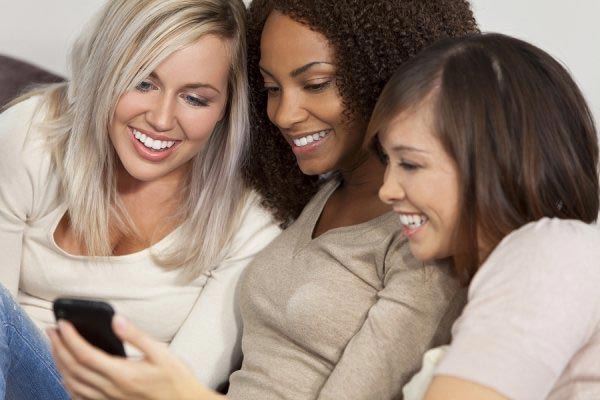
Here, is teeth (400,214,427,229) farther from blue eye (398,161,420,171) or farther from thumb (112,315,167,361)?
thumb (112,315,167,361)

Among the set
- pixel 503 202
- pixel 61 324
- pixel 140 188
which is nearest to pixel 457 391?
pixel 503 202

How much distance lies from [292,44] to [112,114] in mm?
375

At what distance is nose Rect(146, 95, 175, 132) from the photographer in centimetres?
160

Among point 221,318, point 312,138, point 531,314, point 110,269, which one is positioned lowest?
point 221,318

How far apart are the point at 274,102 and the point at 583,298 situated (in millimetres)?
736

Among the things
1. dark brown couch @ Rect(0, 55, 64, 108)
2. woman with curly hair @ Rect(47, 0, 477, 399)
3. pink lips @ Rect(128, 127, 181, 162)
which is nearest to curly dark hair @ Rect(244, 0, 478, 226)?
woman with curly hair @ Rect(47, 0, 477, 399)

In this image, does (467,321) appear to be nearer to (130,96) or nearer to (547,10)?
(130,96)

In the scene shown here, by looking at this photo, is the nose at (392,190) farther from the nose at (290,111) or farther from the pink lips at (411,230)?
the nose at (290,111)

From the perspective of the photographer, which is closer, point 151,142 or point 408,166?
point 408,166

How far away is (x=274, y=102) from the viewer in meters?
1.58

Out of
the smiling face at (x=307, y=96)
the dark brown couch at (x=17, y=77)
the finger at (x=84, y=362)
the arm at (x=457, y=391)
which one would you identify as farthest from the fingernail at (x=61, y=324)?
the dark brown couch at (x=17, y=77)

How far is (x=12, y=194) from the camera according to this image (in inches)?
66.9

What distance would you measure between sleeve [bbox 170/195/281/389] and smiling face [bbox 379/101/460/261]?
1.82 feet

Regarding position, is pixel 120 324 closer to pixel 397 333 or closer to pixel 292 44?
pixel 397 333
